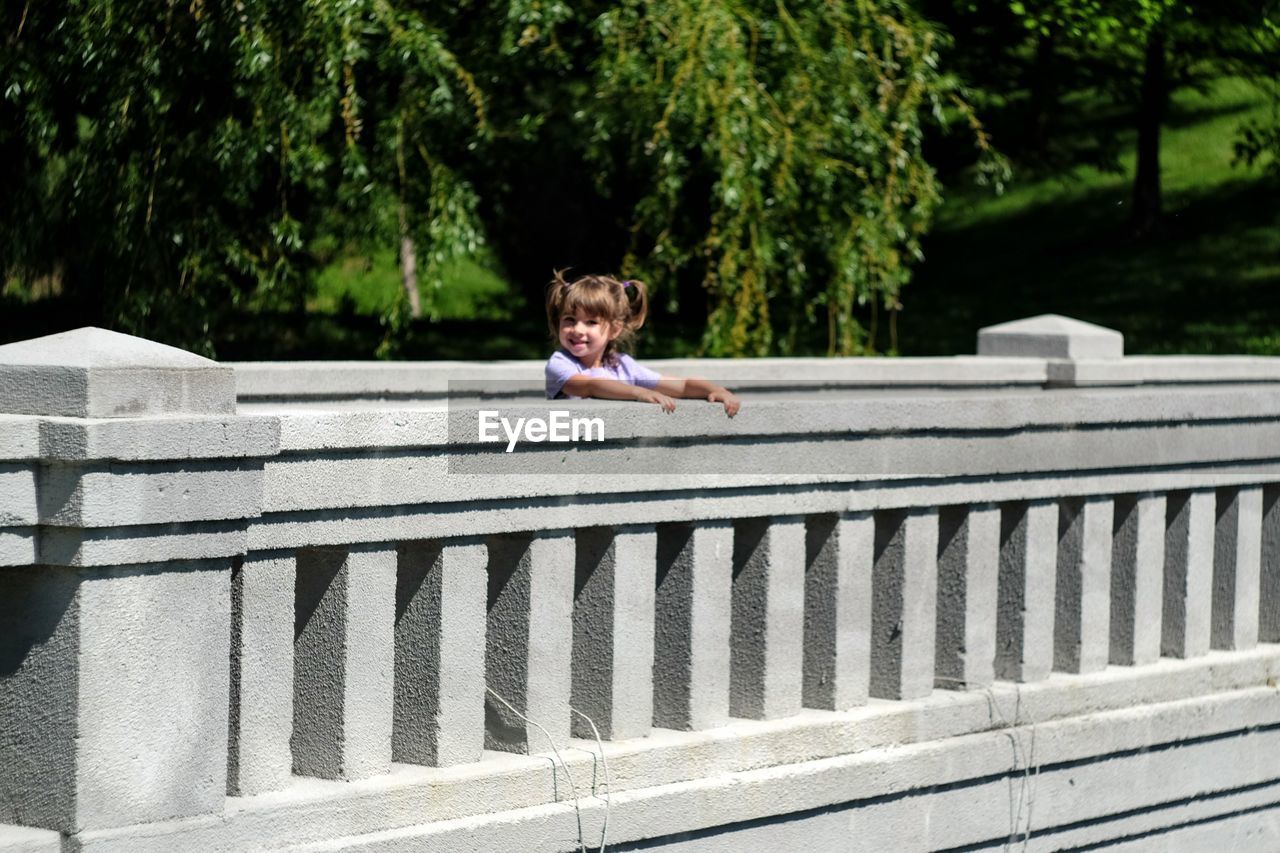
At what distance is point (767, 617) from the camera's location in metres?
4.59

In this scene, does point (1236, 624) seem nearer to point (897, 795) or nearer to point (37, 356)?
point (897, 795)

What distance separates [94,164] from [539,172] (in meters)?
9.42

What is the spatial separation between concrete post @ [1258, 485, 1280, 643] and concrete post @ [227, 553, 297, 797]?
12.0 feet

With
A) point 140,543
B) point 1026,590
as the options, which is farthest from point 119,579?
point 1026,590

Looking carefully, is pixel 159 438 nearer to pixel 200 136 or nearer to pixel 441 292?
pixel 200 136

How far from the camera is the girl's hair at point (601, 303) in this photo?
5.34 meters

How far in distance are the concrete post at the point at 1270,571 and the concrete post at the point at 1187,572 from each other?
46 cm

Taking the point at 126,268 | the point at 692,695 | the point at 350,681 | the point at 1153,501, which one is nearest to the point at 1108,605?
the point at 1153,501

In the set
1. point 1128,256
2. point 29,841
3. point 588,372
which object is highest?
point 1128,256

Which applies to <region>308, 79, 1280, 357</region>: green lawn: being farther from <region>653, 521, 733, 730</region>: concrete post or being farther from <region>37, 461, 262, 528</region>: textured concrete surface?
<region>37, 461, 262, 528</region>: textured concrete surface

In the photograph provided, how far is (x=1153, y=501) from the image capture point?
217 inches

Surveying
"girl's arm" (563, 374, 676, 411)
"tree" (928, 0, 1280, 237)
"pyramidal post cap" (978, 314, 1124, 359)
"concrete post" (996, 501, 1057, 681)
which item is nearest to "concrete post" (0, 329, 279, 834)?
"girl's arm" (563, 374, 676, 411)

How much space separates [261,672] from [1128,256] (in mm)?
25375

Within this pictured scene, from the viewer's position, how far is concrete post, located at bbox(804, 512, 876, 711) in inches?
187
